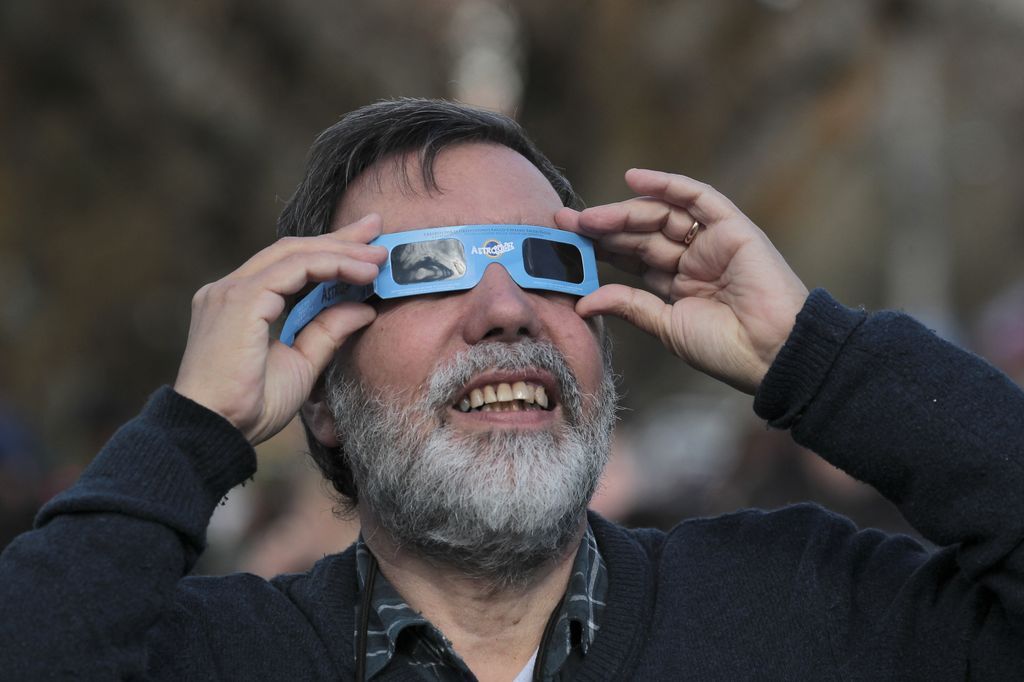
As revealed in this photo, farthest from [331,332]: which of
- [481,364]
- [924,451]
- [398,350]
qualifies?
[924,451]

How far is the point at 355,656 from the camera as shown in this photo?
2.89 metres

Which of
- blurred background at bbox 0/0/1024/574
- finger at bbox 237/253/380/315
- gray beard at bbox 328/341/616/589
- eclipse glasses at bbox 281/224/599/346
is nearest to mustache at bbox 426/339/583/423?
gray beard at bbox 328/341/616/589

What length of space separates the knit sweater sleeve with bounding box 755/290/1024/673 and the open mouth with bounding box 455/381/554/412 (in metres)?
0.50

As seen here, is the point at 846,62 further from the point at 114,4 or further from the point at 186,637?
the point at 186,637

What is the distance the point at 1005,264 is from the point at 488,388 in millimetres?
34066

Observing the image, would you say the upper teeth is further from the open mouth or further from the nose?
the nose

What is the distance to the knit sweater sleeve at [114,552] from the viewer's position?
248 centimetres

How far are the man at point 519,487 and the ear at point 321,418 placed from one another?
0.42 ft

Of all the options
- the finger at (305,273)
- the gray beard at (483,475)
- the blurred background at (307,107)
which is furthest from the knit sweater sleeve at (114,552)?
the blurred background at (307,107)

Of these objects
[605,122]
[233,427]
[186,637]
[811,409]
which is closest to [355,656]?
[186,637]

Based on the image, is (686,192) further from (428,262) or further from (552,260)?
(428,262)

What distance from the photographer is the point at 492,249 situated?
124 inches

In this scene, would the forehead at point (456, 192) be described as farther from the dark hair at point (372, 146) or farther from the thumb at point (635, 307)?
the thumb at point (635, 307)

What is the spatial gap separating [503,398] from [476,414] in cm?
8
